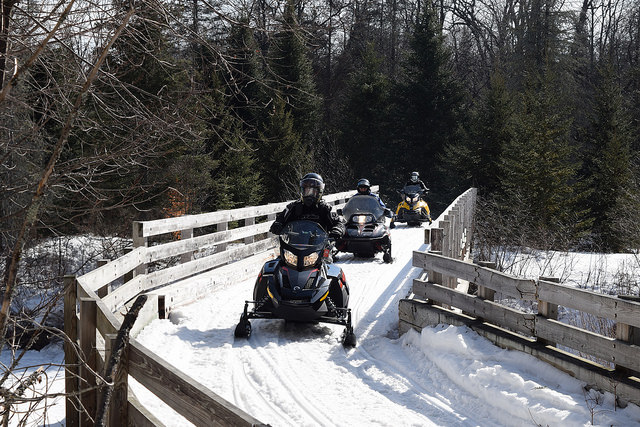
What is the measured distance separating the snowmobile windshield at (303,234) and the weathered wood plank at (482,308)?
138cm

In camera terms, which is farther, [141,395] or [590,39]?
[590,39]

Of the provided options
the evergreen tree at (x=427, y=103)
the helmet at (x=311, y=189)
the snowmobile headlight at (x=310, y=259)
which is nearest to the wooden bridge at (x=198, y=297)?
the snowmobile headlight at (x=310, y=259)

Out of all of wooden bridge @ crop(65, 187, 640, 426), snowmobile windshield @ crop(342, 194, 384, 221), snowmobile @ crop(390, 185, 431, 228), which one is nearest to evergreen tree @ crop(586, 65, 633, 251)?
snowmobile @ crop(390, 185, 431, 228)

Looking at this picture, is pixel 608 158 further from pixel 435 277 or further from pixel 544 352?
pixel 544 352

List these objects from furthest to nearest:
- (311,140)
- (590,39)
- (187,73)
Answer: (590,39)
(311,140)
(187,73)

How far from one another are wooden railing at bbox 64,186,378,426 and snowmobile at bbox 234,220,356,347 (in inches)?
53.8

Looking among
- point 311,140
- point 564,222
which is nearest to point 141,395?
point 564,222

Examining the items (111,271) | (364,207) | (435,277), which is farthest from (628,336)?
(364,207)

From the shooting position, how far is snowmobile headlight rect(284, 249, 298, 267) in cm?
695

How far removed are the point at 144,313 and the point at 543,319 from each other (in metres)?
4.29

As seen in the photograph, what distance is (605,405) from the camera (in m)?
4.62

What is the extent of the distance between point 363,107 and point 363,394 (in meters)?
31.6

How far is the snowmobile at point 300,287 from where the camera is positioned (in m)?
6.77

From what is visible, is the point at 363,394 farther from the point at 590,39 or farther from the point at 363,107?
the point at 590,39
